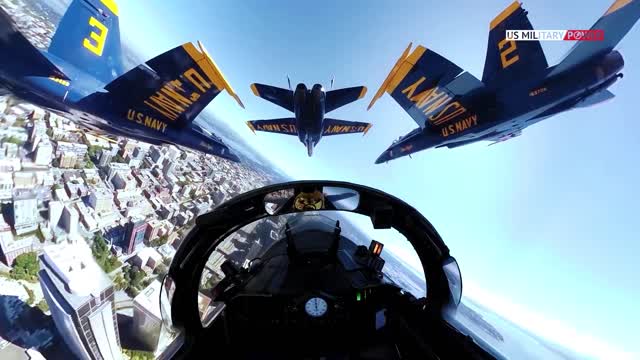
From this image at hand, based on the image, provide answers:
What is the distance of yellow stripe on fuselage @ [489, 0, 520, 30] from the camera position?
27.6 feet

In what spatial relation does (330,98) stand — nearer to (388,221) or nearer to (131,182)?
(131,182)

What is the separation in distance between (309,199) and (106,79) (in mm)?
10386

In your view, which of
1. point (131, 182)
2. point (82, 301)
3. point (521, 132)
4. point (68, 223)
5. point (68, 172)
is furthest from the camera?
point (521, 132)

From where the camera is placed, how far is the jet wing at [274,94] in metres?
14.2

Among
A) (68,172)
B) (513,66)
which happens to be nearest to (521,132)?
(513,66)

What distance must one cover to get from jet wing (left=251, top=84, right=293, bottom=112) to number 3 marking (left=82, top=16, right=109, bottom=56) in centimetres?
690

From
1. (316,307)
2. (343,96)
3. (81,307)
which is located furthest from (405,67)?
(81,307)

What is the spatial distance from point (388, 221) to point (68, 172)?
41.3 ft

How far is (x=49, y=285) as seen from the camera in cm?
570

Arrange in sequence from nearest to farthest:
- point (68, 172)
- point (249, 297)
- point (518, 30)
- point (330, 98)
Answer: point (249, 297) < point (518, 30) < point (68, 172) < point (330, 98)

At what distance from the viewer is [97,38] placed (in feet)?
25.5

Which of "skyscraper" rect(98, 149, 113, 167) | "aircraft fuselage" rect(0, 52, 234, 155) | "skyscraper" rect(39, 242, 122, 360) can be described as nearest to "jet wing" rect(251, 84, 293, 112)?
"aircraft fuselage" rect(0, 52, 234, 155)

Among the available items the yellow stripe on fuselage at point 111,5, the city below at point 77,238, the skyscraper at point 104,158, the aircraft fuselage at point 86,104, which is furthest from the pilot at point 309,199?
the skyscraper at point 104,158

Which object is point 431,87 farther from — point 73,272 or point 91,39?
point 73,272
